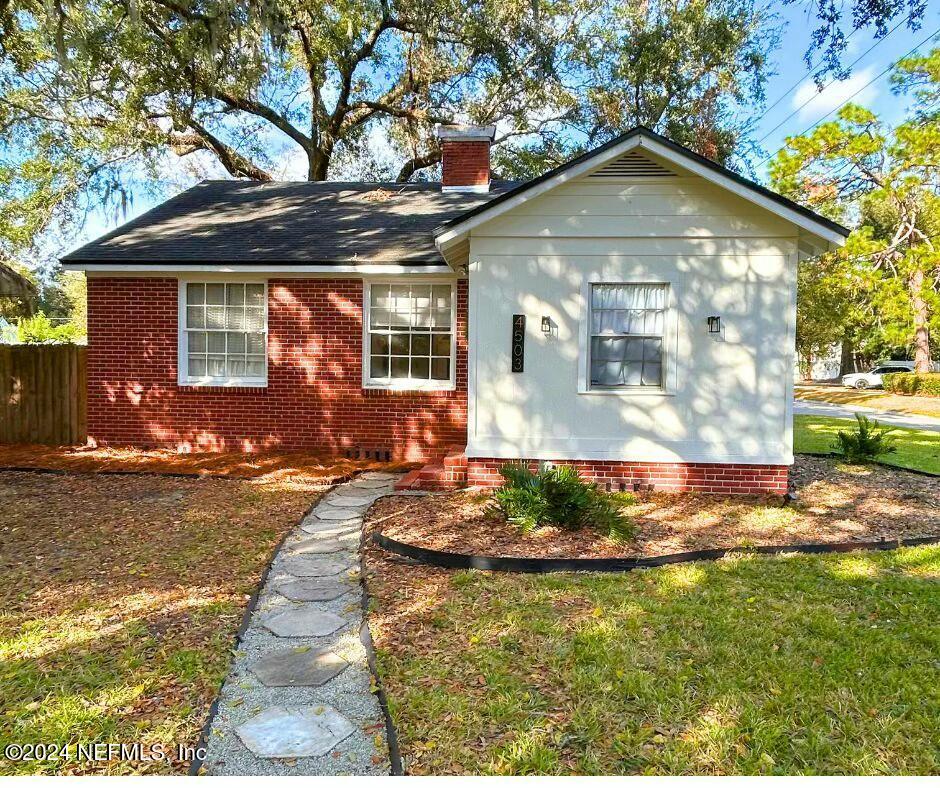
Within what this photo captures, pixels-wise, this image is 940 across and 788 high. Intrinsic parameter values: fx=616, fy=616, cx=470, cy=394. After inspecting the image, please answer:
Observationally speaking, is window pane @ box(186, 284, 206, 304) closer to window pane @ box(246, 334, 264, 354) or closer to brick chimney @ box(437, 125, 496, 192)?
window pane @ box(246, 334, 264, 354)

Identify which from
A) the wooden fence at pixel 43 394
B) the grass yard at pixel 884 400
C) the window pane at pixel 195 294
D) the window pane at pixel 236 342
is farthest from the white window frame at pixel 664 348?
the grass yard at pixel 884 400

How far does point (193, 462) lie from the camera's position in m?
9.62

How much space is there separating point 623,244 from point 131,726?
22.3 ft

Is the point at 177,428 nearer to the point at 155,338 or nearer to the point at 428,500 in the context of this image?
the point at 155,338

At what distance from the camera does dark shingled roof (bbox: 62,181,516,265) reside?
10.1 meters

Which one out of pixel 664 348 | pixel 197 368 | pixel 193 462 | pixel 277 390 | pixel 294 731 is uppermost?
pixel 664 348

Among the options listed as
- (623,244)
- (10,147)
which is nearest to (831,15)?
(623,244)

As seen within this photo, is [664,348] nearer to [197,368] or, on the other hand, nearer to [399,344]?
[399,344]

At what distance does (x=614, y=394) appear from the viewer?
25.2 feet

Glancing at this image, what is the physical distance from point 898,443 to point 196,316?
1413 centimetres

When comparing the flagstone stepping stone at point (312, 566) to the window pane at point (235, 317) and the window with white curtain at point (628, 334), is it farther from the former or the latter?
the window pane at point (235, 317)

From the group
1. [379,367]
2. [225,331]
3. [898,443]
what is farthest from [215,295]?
[898,443]

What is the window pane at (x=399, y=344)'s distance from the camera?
10312mm
